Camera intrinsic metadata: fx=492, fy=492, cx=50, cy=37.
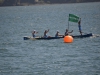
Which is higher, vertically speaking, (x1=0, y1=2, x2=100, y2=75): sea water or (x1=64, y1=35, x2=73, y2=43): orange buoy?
(x1=64, y1=35, x2=73, y2=43): orange buoy

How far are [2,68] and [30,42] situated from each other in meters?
22.1

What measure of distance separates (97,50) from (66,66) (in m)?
11.6

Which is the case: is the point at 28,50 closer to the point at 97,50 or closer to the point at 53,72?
the point at 97,50

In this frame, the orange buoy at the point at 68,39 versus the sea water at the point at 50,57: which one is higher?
the orange buoy at the point at 68,39

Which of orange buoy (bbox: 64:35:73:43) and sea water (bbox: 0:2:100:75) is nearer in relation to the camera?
sea water (bbox: 0:2:100:75)

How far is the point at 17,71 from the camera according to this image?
153 ft

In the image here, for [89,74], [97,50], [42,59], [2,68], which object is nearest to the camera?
[89,74]

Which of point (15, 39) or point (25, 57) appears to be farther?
point (15, 39)

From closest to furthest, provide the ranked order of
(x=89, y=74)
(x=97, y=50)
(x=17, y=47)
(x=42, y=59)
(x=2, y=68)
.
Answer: (x=89, y=74) < (x=2, y=68) < (x=42, y=59) < (x=97, y=50) < (x=17, y=47)

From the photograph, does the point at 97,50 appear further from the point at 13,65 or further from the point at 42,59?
the point at 13,65

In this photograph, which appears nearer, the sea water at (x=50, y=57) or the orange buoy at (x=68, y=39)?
the sea water at (x=50, y=57)

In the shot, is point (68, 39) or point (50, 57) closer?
point (50, 57)

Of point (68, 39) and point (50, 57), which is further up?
point (68, 39)

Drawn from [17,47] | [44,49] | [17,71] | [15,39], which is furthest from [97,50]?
[15,39]
